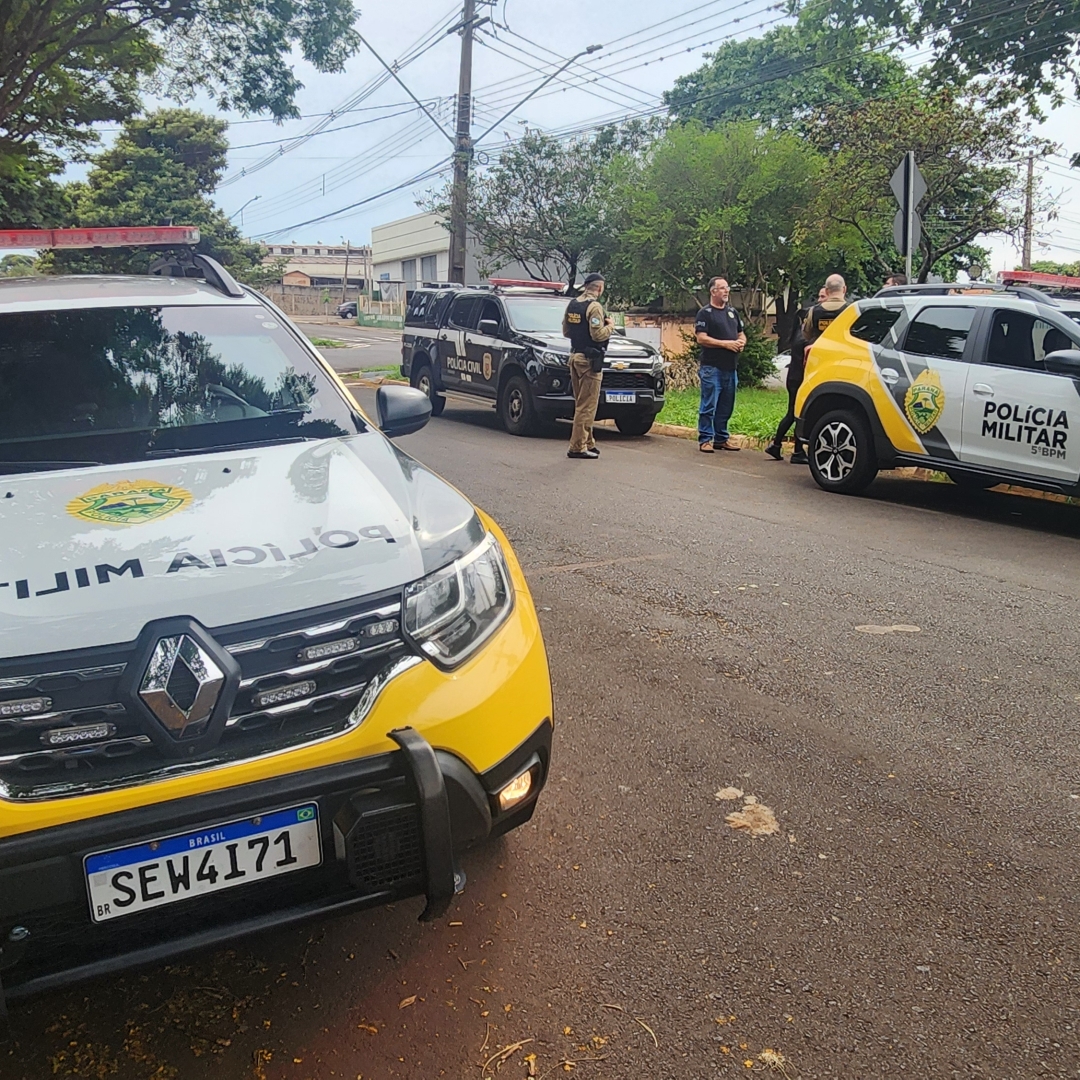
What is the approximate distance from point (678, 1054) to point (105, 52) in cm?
1984

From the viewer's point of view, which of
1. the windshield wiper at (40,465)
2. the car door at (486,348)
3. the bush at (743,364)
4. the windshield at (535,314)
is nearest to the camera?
the windshield wiper at (40,465)

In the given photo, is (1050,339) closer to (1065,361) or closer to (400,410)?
(1065,361)

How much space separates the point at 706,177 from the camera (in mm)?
19984

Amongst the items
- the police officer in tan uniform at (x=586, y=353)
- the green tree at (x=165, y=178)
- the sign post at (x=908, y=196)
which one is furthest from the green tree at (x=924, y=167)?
the green tree at (x=165, y=178)

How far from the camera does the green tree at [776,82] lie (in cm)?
3297

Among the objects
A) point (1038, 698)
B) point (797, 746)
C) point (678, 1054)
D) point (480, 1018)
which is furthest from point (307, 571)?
point (1038, 698)

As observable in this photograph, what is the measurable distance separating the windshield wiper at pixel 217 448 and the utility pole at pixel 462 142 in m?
18.4

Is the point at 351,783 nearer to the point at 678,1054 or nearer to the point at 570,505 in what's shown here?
the point at 678,1054

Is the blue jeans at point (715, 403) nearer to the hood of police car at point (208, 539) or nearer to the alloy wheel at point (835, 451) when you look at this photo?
the alloy wheel at point (835, 451)

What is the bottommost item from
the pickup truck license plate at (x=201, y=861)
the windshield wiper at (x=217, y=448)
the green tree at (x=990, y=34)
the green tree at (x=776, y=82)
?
the pickup truck license plate at (x=201, y=861)

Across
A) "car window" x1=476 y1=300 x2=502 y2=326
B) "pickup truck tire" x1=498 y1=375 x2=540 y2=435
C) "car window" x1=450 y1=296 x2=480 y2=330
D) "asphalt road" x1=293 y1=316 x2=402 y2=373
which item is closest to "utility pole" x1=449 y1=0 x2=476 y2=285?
"asphalt road" x1=293 y1=316 x2=402 y2=373

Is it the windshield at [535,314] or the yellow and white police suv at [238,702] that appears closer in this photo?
the yellow and white police suv at [238,702]

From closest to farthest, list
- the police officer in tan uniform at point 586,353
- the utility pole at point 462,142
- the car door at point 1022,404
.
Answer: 1. the car door at point 1022,404
2. the police officer in tan uniform at point 586,353
3. the utility pole at point 462,142

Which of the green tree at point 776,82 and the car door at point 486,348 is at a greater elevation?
the green tree at point 776,82
